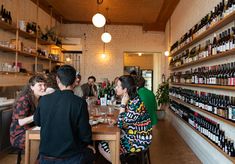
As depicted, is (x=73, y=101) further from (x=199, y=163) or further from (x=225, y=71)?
(x=199, y=163)

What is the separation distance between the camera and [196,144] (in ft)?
13.8

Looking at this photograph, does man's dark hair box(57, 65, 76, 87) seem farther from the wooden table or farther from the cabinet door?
the cabinet door

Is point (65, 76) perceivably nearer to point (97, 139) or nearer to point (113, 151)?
point (97, 139)

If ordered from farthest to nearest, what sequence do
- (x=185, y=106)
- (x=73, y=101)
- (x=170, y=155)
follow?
1. (x=185, y=106)
2. (x=170, y=155)
3. (x=73, y=101)

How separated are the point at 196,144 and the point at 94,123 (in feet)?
8.09

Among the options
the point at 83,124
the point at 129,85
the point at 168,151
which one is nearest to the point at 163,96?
the point at 168,151

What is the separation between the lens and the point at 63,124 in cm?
183

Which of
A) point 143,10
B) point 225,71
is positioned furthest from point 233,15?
point 143,10

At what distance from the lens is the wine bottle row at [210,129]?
9.40ft

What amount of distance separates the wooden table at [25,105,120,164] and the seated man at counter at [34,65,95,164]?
0.40m

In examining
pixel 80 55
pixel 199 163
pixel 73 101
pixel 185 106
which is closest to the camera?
pixel 73 101

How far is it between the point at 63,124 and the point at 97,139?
0.61m

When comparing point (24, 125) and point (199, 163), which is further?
point (199, 163)

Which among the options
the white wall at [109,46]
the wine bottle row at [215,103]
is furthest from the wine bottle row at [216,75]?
the white wall at [109,46]
